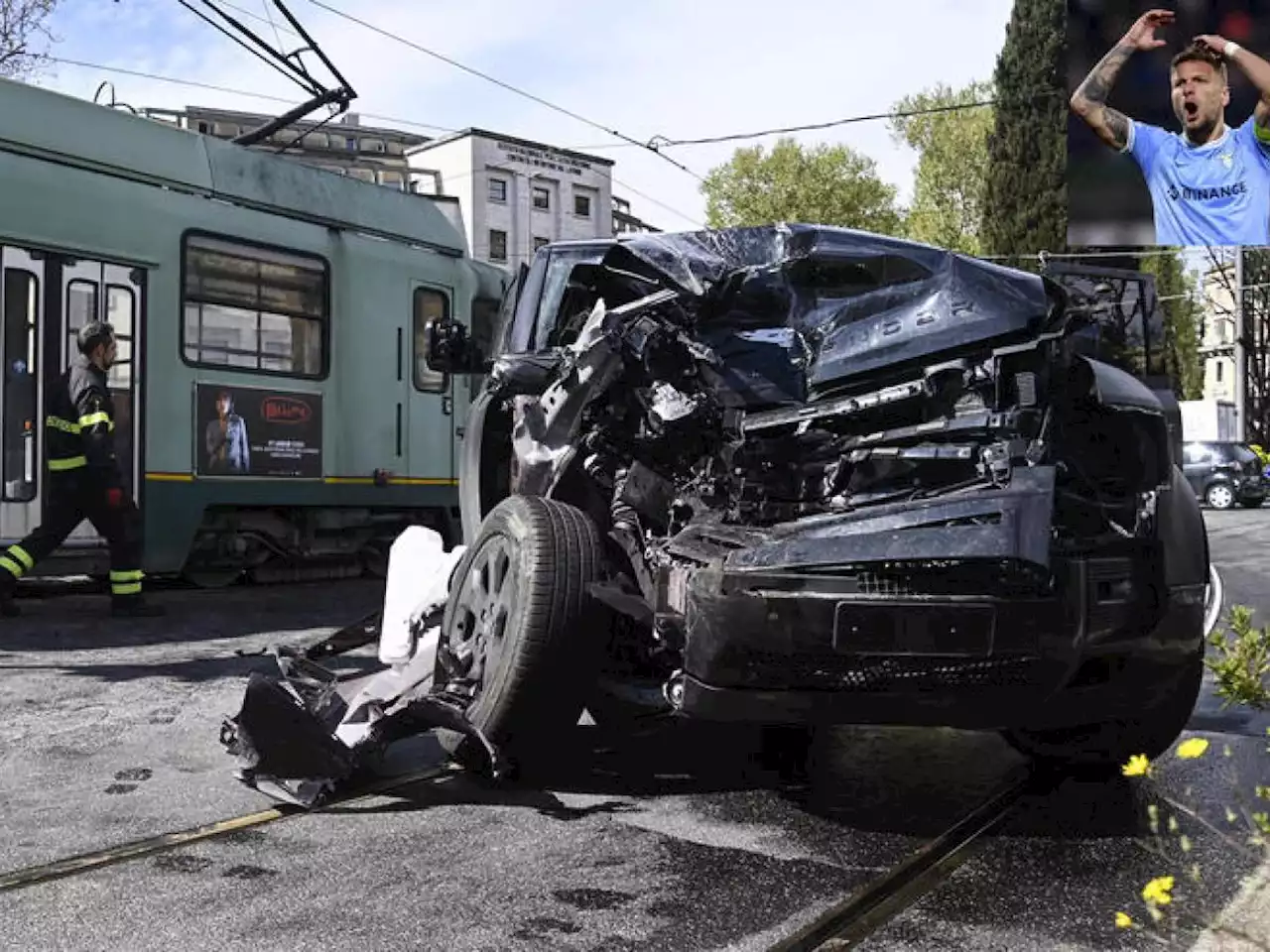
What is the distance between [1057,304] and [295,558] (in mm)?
7605

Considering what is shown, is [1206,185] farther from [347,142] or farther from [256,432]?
[347,142]

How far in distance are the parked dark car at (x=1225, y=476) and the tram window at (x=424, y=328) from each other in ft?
69.7

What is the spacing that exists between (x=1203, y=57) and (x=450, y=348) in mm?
17229

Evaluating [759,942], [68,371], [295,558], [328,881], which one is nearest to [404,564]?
[328,881]

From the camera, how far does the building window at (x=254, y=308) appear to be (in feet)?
28.3

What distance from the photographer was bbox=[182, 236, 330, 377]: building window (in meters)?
8.62

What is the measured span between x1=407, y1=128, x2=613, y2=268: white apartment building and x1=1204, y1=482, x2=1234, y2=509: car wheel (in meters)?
29.9

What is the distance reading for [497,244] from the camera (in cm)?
5250

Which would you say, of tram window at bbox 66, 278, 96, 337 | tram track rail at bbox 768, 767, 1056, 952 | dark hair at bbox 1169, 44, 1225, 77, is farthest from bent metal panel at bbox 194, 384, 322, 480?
dark hair at bbox 1169, 44, 1225, 77

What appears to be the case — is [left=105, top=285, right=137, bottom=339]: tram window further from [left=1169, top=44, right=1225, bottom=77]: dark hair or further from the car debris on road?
[left=1169, top=44, right=1225, bottom=77]: dark hair

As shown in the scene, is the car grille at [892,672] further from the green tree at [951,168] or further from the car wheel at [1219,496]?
the green tree at [951,168]

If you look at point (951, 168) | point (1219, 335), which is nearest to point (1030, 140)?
point (951, 168)

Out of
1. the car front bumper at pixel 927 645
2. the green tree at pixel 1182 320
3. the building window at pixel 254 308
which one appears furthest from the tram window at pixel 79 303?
the green tree at pixel 1182 320

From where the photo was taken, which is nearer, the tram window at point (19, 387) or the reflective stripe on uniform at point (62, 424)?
the reflective stripe on uniform at point (62, 424)
